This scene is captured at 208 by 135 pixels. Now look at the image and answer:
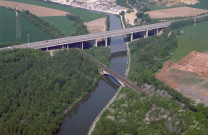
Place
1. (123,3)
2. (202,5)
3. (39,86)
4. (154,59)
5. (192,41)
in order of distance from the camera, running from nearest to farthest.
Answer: (39,86) < (154,59) < (192,41) < (202,5) < (123,3)

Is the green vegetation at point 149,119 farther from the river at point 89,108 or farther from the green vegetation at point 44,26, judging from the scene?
the green vegetation at point 44,26

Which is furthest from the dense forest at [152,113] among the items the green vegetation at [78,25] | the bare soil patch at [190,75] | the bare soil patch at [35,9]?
the bare soil patch at [35,9]

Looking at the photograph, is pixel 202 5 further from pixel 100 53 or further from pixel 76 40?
pixel 76 40

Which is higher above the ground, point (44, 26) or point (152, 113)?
point (44, 26)

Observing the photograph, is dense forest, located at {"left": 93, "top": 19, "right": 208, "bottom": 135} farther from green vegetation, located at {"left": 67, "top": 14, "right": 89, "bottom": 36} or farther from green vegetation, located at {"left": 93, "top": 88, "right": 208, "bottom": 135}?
green vegetation, located at {"left": 67, "top": 14, "right": 89, "bottom": 36}

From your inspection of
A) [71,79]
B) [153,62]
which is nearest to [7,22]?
[71,79]

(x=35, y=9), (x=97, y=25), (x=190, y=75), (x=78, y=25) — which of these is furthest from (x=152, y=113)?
(x=35, y=9)
